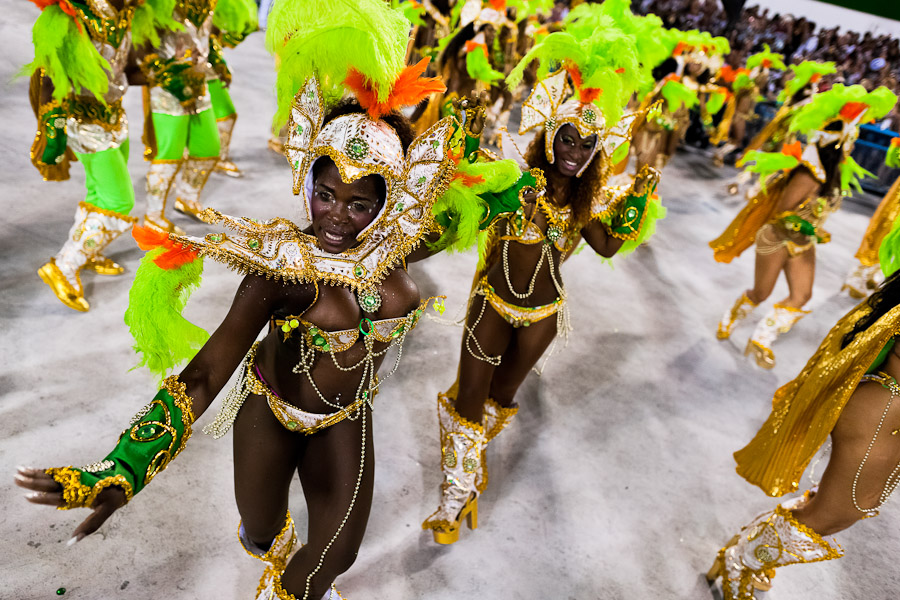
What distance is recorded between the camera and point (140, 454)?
1424 millimetres

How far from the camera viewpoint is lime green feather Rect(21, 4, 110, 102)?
3023 millimetres

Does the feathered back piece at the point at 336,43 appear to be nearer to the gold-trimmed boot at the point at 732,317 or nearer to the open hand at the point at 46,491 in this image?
the open hand at the point at 46,491

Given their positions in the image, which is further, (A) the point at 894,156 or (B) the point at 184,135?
(A) the point at 894,156

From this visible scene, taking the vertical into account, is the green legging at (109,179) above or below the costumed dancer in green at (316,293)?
below

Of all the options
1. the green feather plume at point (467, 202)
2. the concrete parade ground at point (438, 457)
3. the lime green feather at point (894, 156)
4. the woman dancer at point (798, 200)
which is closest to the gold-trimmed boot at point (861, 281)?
the concrete parade ground at point (438, 457)

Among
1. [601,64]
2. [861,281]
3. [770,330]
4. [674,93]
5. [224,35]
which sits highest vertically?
[601,64]

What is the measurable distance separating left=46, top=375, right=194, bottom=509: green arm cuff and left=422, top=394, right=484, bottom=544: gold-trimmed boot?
1.34 meters

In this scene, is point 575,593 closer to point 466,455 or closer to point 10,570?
point 466,455

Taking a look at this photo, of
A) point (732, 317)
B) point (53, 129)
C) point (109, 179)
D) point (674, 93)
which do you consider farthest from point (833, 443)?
point (674, 93)

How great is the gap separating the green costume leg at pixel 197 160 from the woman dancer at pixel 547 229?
2.35 m

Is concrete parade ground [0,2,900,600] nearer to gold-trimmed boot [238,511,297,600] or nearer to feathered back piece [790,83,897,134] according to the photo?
gold-trimmed boot [238,511,297,600]

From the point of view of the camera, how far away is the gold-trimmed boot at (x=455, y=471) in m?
2.69

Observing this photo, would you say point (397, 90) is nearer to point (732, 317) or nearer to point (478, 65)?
point (732, 317)

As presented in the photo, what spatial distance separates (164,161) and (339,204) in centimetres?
311
